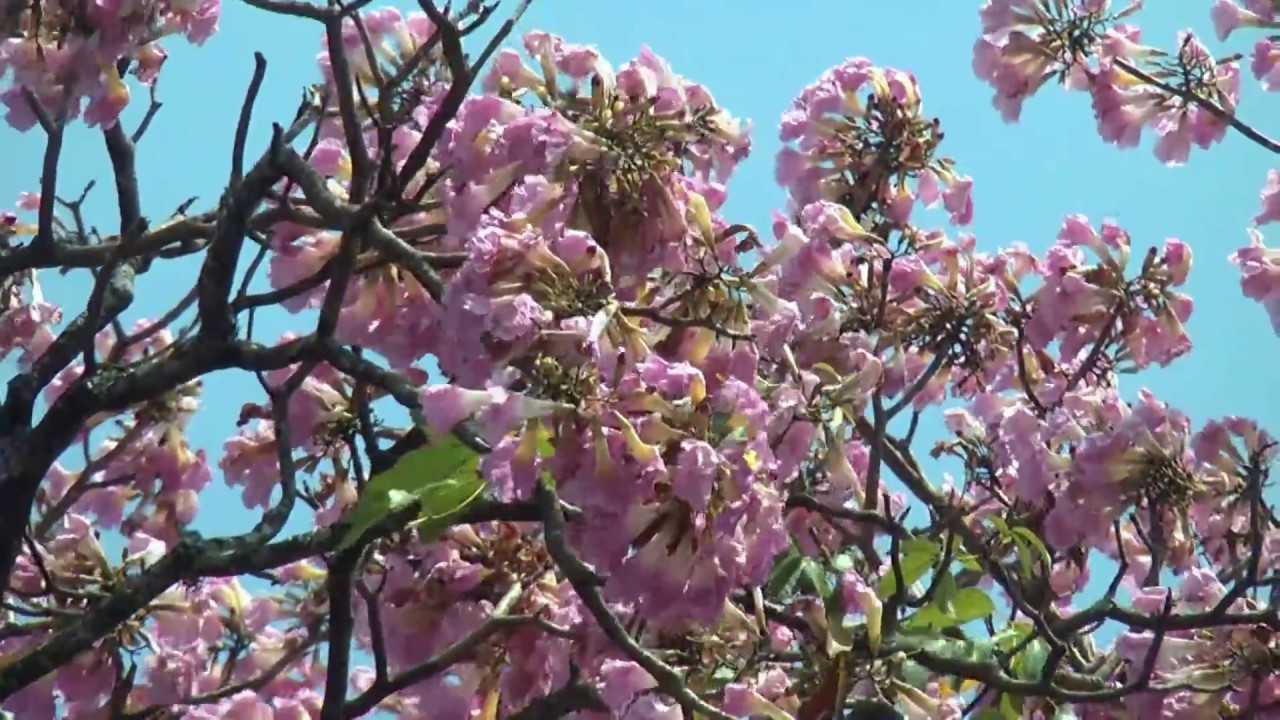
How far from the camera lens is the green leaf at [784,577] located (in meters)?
2.62

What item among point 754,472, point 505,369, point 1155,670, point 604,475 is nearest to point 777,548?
point 754,472

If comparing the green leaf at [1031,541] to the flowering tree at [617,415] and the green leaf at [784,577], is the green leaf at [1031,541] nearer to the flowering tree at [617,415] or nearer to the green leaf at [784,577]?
the flowering tree at [617,415]

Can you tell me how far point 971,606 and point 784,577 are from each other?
1.30 ft

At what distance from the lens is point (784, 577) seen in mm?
2635

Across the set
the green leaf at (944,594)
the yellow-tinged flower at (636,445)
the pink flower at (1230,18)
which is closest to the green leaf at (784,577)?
the green leaf at (944,594)

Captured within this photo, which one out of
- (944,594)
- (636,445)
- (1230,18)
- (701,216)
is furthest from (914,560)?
(1230,18)

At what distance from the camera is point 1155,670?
2.58 meters

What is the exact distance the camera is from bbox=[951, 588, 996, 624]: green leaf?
236 cm

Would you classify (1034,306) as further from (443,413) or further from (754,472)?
(443,413)

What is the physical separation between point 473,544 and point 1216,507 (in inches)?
59.1

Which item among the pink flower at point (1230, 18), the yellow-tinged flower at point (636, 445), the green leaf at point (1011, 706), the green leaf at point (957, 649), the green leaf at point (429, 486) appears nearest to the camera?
the yellow-tinged flower at point (636, 445)

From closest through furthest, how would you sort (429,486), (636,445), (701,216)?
(636,445)
(429,486)
(701,216)

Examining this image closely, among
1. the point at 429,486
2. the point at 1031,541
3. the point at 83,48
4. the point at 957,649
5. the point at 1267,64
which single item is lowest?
the point at 429,486

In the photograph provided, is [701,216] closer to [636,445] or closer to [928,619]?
[636,445]
